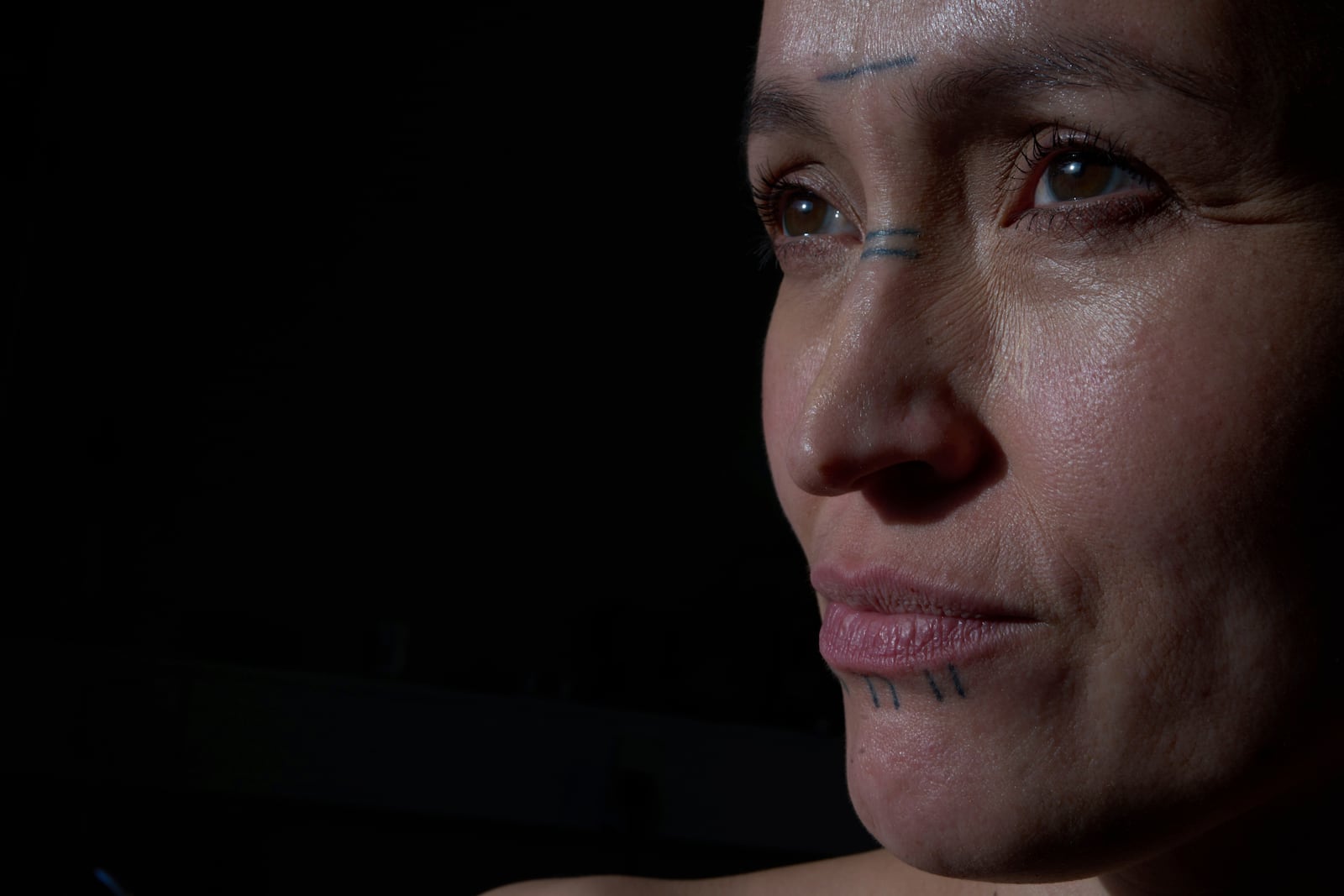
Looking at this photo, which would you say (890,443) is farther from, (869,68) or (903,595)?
(869,68)

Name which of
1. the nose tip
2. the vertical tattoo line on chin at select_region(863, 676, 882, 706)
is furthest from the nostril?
the vertical tattoo line on chin at select_region(863, 676, 882, 706)

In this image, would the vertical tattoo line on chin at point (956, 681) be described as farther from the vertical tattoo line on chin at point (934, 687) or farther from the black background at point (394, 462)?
the black background at point (394, 462)

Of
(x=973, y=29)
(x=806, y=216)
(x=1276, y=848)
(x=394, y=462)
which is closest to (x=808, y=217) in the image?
(x=806, y=216)

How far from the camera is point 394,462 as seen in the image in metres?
3.29

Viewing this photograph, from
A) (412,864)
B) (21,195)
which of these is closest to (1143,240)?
(412,864)

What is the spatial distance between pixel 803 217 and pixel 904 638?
1.26ft

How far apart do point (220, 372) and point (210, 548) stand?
0.55 m

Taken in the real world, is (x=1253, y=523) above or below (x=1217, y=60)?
below

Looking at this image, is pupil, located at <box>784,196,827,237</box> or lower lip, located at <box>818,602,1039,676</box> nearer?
lower lip, located at <box>818,602,1039,676</box>

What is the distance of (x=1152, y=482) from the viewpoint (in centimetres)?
55

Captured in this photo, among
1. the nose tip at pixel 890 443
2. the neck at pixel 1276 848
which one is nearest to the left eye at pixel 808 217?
the nose tip at pixel 890 443

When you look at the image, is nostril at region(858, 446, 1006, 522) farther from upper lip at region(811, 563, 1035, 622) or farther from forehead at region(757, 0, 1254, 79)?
forehead at region(757, 0, 1254, 79)

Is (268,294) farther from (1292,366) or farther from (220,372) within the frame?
(1292,366)

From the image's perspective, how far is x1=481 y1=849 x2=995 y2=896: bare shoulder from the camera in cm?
95
